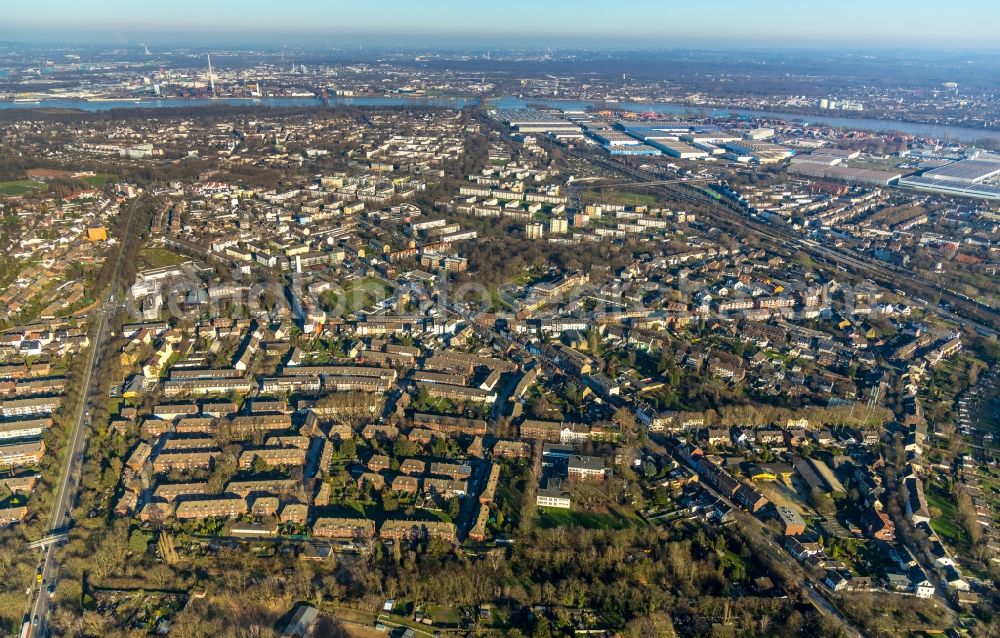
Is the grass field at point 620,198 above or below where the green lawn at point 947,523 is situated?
above

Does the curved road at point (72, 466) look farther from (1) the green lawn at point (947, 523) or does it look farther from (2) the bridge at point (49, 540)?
(1) the green lawn at point (947, 523)

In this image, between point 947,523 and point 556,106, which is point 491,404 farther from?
point 556,106

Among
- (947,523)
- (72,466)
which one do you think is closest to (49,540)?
(72,466)

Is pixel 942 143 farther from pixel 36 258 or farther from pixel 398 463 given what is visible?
pixel 36 258

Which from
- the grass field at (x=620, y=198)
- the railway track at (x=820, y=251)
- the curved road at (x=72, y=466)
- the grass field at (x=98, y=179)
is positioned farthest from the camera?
the grass field at (x=98, y=179)

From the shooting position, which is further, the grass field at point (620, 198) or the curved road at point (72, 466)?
the grass field at point (620, 198)

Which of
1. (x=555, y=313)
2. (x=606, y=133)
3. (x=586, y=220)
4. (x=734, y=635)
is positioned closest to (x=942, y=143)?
(x=606, y=133)

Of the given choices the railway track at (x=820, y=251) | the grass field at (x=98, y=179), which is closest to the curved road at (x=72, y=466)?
the grass field at (x=98, y=179)
